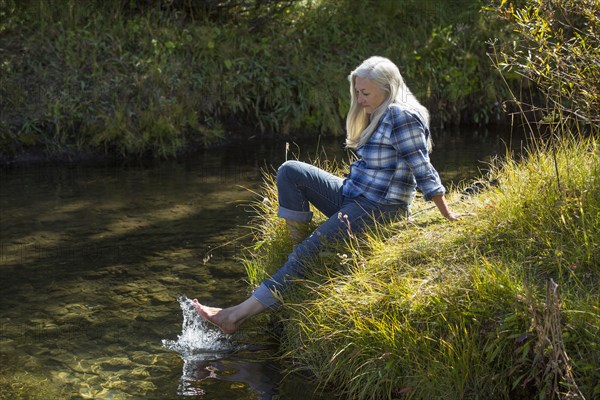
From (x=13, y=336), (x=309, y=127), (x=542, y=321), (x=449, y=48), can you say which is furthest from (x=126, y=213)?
(x=449, y=48)

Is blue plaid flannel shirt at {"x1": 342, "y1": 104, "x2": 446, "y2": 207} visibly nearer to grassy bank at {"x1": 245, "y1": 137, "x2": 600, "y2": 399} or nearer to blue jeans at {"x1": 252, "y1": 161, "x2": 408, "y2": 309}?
blue jeans at {"x1": 252, "y1": 161, "x2": 408, "y2": 309}

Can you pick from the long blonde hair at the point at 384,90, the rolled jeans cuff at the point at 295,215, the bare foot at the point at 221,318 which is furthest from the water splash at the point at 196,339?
the long blonde hair at the point at 384,90

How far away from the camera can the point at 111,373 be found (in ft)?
16.3

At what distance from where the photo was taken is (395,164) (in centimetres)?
521

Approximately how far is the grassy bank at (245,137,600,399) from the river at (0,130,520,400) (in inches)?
15.2

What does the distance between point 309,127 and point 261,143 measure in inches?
34.5

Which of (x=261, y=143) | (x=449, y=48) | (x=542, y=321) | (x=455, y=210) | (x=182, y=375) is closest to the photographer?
(x=542, y=321)

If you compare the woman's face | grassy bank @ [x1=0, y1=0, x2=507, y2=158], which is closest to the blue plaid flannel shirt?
the woman's face

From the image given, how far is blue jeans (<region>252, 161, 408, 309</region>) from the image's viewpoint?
512cm

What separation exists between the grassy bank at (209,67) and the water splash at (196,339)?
619 cm

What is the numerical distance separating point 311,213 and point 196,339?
1.10 m

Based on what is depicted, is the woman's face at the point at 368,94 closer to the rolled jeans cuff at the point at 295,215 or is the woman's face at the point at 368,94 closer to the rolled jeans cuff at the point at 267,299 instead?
the rolled jeans cuff at the point at 295,215

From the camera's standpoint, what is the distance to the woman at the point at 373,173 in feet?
16.6

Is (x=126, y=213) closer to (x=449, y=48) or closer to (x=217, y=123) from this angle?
(x=217, y=123)
